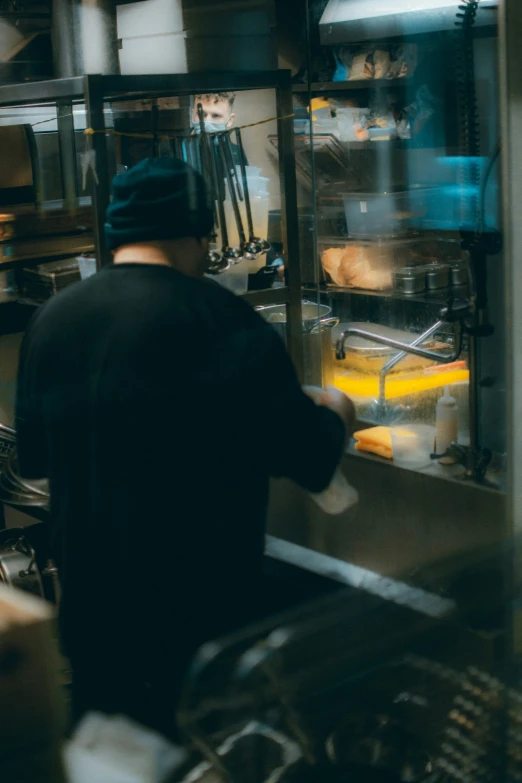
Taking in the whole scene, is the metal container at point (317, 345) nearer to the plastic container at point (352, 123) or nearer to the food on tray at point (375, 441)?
the food on tray at point (375, 441)

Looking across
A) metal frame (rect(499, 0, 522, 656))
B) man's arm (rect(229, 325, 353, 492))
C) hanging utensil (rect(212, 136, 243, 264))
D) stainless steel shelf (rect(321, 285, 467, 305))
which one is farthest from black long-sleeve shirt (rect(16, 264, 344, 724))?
stainless steel shelf (rect(321, 285, 467, 305))

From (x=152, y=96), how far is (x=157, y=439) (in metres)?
0.92

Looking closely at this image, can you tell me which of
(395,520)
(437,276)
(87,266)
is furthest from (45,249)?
(395,520)

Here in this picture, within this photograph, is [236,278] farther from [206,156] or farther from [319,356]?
[319,356]

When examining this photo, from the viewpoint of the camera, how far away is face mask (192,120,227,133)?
196cm

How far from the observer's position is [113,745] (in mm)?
835

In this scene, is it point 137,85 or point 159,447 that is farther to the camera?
point 137,85

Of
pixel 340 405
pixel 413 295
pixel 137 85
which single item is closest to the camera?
pixel 340 405

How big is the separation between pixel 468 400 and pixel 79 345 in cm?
105

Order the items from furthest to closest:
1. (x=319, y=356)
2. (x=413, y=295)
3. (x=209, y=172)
A: (x=319, y=356) → (x=413, y=295) → (x=209, y=172)

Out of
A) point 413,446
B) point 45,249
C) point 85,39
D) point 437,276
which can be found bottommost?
point 413,446

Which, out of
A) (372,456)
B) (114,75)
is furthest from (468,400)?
(114,75)

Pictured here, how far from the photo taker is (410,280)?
87.9 inches

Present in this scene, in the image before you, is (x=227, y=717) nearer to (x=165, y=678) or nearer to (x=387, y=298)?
(x=165, y=678)
